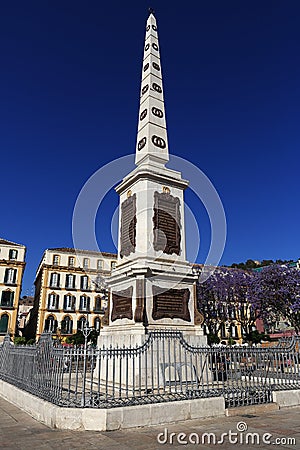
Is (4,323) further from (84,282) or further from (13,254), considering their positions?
(84,282)

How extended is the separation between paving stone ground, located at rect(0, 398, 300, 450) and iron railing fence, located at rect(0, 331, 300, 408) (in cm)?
57

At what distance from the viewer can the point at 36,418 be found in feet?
24.4

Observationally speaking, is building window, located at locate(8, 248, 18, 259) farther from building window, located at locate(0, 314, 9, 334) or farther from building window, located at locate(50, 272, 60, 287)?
building window, located at locate(0, 314, 9, 334)

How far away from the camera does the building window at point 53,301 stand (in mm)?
53562

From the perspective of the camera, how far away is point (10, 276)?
50.2 meters

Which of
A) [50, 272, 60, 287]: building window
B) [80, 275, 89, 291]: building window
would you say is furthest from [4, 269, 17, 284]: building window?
[80, 275, 89, 291]: building window

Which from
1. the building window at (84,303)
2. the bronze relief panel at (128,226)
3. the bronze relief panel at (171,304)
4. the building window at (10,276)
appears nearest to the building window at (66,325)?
the building window at (84,303)

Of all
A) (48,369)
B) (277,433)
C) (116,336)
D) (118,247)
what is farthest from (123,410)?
(118,247)

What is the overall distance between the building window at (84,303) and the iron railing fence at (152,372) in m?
45.3

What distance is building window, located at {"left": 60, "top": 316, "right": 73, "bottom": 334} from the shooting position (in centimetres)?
5287

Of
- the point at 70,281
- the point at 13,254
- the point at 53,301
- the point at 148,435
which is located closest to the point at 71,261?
the point at 70,281

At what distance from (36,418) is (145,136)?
11.4 m

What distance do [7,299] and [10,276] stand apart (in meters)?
3.33

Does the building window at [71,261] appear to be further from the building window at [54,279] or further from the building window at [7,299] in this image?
the building window at [7,299]
